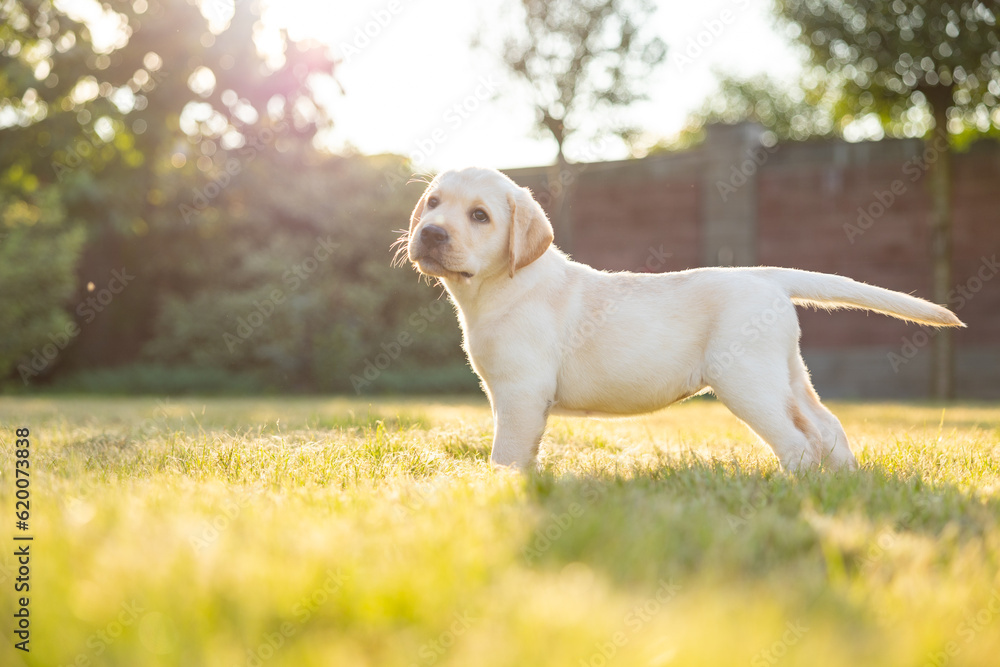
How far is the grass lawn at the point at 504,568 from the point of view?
1.36m

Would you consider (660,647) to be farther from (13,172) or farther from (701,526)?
(13,172)

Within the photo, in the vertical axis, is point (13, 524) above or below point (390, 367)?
above

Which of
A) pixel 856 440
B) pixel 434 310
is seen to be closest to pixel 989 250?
pixel 434 310

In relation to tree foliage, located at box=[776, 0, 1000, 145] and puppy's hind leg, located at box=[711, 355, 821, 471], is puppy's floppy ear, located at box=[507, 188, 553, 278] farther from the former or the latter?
tree foliage, located at box=[776, 0, 1000, 145]

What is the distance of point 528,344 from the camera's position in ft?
12.3

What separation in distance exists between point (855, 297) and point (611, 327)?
46.8 inches

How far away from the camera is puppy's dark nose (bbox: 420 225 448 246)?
12.2ft

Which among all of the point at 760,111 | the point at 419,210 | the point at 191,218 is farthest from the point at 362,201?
the point at 760,111

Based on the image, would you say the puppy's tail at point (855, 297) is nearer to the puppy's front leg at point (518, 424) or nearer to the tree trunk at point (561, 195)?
the puppy's front leg at point (518, 424)

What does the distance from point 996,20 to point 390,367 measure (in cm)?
1071

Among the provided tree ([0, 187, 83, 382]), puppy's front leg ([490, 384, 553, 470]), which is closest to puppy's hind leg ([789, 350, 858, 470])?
puppy's front leg ([490, 384, 553, 470])

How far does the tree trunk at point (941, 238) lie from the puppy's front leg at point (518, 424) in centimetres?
1067

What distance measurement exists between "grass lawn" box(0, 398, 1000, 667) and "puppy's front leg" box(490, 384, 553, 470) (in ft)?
1.65

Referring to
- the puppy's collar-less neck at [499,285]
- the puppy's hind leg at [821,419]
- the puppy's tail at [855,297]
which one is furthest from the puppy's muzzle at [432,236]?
the puppy's hind leg at [821,419]
